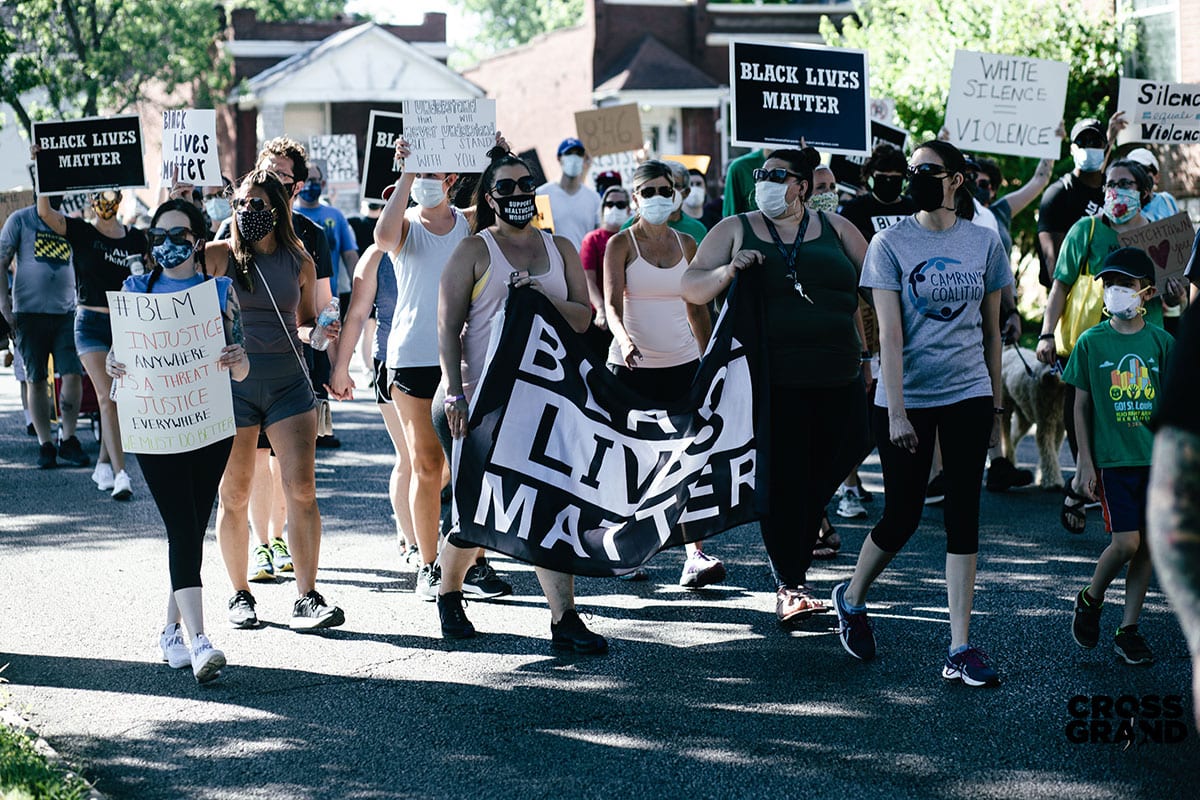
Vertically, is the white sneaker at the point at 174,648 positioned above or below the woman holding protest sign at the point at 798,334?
below

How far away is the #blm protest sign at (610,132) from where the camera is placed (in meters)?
14.7

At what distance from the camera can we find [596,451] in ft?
21.4

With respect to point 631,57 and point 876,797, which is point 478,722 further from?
point 631,57

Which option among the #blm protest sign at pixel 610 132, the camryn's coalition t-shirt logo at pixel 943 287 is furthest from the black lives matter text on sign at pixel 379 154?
the #blm protest sign at pixel 610 132

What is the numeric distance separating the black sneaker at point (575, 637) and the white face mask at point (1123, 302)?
2.57m

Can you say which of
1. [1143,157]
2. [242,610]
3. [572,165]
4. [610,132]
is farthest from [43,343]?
[1143,157]

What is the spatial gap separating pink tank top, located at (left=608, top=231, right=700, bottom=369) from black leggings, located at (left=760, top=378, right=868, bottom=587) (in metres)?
1.16

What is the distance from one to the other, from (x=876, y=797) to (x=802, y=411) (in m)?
2.35

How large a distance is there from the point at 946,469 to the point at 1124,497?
0.78 metres

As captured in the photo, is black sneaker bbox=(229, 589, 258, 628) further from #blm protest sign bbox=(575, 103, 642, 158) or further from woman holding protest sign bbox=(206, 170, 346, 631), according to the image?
#blm protest sign bbox=(575, 103, 642, 158)

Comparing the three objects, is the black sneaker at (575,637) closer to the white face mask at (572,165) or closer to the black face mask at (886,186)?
the black face mask at (886,186)

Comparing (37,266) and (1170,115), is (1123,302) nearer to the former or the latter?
(1170,115)

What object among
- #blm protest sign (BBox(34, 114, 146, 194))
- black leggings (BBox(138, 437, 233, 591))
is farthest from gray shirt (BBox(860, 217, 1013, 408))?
#blm protest sign (BBox(34, 114, 146, 194))

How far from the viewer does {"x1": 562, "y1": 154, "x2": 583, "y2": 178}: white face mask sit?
12742 millimetres
